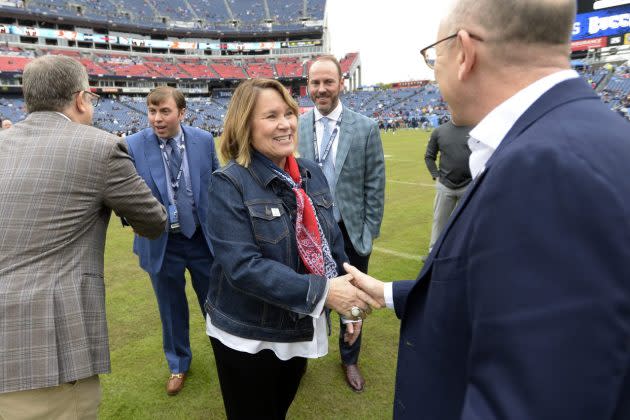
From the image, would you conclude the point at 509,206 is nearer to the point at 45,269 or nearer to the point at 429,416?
Result: the point at 429,416

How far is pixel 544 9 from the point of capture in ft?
3.09

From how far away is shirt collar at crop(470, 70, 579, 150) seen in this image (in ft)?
3.10

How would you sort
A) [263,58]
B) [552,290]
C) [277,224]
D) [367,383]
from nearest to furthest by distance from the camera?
1. [552,290]
2. [277,224]
3. [367,383]
4. [263,58]

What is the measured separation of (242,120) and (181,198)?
58.5 inches

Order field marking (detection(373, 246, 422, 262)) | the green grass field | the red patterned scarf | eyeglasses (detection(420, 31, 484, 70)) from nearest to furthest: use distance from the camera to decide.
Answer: eyeglasses (detection(420, 31, 484, 70)) → the red patterned scarf → the green grass field → field marking (detection(373, 246, 422, 262))

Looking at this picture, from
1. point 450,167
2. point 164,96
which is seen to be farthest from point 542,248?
point 450,167

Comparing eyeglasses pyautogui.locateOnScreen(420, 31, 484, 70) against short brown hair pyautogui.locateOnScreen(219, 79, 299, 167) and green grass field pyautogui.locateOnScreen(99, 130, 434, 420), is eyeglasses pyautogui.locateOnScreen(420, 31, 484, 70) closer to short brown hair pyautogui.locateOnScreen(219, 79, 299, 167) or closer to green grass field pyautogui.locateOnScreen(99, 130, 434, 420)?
short brown hair pyautogui.locateOnScreen(219, 79, 299, 167)

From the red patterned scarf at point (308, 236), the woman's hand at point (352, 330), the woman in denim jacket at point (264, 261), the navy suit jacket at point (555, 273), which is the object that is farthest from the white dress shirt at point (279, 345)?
the navy suit jacket at point (555, 273)

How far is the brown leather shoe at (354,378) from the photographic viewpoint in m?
3.23

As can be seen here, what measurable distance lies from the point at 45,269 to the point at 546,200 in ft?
6.47

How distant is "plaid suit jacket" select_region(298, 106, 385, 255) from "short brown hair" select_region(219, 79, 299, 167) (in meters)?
1.27

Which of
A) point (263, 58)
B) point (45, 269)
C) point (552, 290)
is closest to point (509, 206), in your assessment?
point (552, 290)

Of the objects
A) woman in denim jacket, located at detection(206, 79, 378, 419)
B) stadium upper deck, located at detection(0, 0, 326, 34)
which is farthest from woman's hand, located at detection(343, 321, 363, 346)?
stadium upper deck, located at detection(0, 0, 326, 34)

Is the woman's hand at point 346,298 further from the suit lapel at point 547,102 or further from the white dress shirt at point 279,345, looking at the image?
the suit lapel at point 547,102
